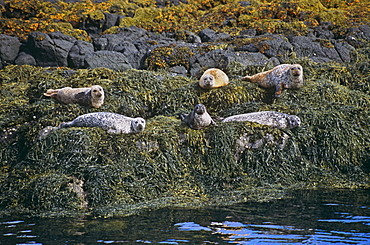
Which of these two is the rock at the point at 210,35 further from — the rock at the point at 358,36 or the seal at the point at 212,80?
the seal at the point at 212,80

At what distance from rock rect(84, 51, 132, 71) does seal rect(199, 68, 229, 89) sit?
2623 millimetres

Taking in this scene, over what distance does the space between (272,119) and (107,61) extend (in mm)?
5066

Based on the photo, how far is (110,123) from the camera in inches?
297

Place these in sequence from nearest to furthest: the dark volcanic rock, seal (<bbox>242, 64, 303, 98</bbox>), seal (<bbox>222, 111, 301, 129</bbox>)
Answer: seal (<bbox>222, 111, 301, 129</bbox>) → seal (<bbox>242, 64, 303, 98</bbox>) → the dark volcanic rock

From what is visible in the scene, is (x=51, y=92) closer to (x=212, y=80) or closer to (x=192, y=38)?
(x=212, y=80)

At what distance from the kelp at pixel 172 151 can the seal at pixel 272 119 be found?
14cm

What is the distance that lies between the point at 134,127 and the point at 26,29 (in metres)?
8.24

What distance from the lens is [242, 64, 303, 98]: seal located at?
9.15 meters

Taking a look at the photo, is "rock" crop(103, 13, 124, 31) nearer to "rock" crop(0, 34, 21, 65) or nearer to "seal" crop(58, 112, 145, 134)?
"rock" crop(0, 34, 21, 65)

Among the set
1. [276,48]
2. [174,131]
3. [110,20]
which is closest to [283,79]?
[276,48]

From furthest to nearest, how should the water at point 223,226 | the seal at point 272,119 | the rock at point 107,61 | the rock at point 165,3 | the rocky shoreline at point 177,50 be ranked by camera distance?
the rock at point 165,3 < the rocky shoreline at point 177,50 < the rock at point 107,61 < the seal at point 272,119 < the water at point 223,226

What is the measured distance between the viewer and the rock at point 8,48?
1238 centimetres

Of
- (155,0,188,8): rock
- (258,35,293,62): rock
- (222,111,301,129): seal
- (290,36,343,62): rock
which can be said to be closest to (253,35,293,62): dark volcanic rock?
(258,35,293,62): rock

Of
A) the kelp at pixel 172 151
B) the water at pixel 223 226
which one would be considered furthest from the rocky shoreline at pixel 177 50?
the water at pixel 223 226
